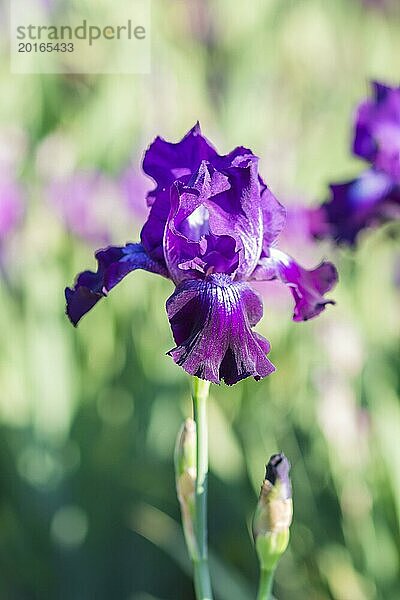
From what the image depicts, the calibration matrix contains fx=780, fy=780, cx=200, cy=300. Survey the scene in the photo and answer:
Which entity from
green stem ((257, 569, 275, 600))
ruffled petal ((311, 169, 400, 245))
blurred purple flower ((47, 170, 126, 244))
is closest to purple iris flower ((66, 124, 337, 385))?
green stem ((257, 569, 275, 600))

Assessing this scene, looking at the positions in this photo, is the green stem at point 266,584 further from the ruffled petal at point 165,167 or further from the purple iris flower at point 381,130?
the purple iris flower at point 381,130

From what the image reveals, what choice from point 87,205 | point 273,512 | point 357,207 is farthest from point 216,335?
point 87,205

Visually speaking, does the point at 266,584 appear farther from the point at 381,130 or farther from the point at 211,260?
the point at 381,130

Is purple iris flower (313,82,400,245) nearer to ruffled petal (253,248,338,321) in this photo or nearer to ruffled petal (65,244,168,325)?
ruffled petal (253,248,338,321)

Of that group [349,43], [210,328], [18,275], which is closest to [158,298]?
[18,275]

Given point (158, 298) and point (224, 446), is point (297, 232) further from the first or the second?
point (224, 446)
